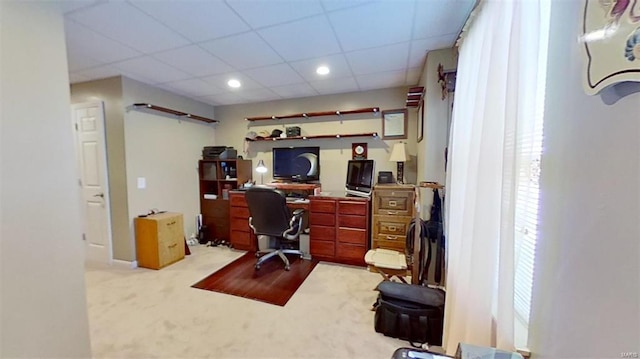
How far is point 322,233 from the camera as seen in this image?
10.9ft

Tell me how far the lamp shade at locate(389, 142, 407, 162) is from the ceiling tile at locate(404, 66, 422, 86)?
82cm

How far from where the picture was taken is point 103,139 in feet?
10.2

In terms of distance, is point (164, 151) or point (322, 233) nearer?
point (322, 233)

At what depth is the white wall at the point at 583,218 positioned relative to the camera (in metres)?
0.53

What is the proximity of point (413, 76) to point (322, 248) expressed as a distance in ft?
8.10

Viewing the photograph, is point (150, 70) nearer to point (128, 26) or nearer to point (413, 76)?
point (128, 26)

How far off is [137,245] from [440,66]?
13.2 ft

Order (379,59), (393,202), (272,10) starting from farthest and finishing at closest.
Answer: (393,202) → (379,59) → (272,10)

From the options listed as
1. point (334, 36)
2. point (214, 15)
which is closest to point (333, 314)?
point (334, 36)

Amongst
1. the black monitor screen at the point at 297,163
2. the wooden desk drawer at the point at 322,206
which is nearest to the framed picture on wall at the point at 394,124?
the black monitor screen at the point at 297,163

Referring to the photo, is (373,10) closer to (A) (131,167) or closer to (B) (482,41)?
(B) (482,41)

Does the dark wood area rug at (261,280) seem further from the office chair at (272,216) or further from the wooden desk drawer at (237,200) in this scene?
the wooden desk drawer at (237,200)

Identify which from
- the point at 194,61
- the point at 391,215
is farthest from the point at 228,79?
the point at 391,215

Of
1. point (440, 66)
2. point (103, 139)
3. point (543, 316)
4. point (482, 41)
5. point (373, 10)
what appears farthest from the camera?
point (103, 139)
